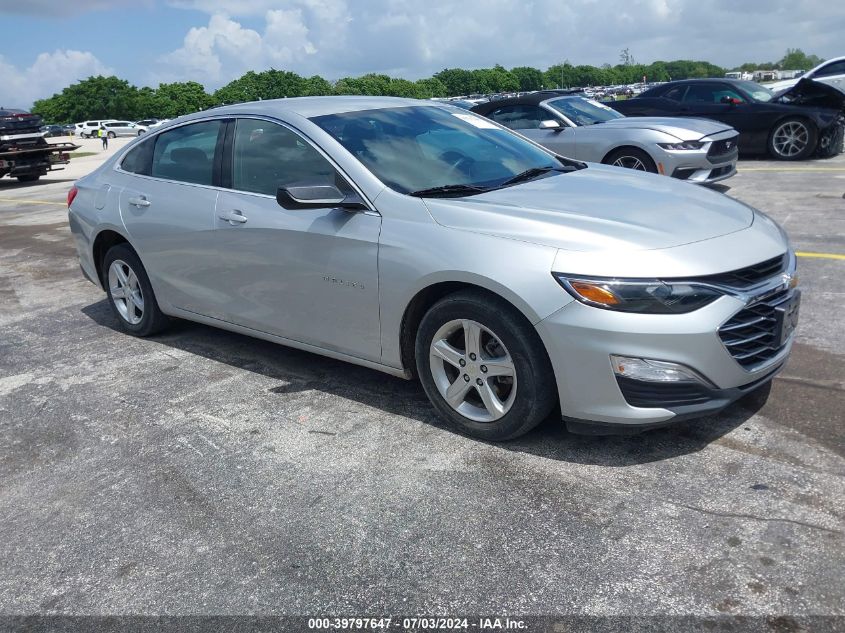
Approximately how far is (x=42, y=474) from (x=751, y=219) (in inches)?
144

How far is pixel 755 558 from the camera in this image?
2785 mm

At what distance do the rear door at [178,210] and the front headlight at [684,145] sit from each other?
251 inches

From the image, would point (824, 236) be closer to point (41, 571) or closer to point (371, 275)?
point (371, 275)

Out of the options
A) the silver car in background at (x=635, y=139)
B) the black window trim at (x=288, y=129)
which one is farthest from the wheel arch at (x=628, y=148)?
the black window trim at (x=288, y=129)

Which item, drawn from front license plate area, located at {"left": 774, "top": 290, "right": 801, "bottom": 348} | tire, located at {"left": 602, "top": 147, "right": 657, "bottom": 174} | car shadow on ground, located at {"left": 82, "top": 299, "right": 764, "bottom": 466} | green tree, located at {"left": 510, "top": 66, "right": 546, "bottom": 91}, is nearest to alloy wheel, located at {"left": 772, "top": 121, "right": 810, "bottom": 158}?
tire, located at {"left": 602, "top": 147, "right": 657, "bottom": 174}

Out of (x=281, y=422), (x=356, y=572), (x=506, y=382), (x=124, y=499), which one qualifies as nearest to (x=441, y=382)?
(x=506, y=382)

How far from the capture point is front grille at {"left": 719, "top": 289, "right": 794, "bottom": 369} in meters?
3.35

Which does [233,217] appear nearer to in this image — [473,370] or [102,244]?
[102,244]

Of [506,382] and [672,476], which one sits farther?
[506,382]

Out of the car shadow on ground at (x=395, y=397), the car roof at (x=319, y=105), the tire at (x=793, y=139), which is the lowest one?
the car shadow on ground at (x=395, y=397)

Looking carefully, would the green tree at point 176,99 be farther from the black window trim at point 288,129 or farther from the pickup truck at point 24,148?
the black window trim at point 288,129

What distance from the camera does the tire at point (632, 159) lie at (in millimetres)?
9891

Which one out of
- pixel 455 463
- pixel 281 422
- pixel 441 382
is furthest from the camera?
pixel 281 422

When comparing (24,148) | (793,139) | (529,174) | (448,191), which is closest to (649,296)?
(448,191)
